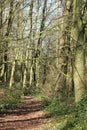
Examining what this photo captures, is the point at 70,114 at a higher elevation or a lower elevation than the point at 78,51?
lower

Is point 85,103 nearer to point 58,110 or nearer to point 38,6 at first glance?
point 58,110

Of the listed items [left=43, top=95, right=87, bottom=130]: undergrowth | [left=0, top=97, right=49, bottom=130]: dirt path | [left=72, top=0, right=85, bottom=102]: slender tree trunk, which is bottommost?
[left=0, top=97, right=49, bottom=130]: dirt path

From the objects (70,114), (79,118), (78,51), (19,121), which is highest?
(78,51)

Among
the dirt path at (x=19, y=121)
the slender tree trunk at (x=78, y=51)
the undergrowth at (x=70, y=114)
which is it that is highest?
the slender tree trunk at (x=78, y=51)

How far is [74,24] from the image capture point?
1396cm

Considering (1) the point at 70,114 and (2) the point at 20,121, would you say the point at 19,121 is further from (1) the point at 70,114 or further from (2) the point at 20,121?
(1) the point at 70,114

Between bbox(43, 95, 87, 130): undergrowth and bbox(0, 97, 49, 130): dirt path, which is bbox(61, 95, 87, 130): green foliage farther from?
bbox(0, 97, 49, 130): dirt path

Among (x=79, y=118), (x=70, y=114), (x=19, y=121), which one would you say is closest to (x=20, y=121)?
(x=19, y=121)

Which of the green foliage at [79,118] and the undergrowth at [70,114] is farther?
the undergrowth at [70,114]

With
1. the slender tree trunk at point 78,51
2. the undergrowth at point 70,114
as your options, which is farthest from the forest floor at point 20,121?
the slender tree trunk at point 78,51

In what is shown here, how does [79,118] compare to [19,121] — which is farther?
[19,121]

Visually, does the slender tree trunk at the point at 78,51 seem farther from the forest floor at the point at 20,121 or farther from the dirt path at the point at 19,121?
the dirt path at the point at 19,121

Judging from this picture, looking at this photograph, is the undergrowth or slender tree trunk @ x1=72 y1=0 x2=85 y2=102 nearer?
the undergrowth

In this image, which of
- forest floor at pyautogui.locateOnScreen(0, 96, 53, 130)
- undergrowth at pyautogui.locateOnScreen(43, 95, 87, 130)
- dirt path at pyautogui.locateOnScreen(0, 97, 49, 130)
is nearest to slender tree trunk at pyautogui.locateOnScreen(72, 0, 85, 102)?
undergrowth at pyautogui.locateOnScreen(43, 95, 87, 130)
